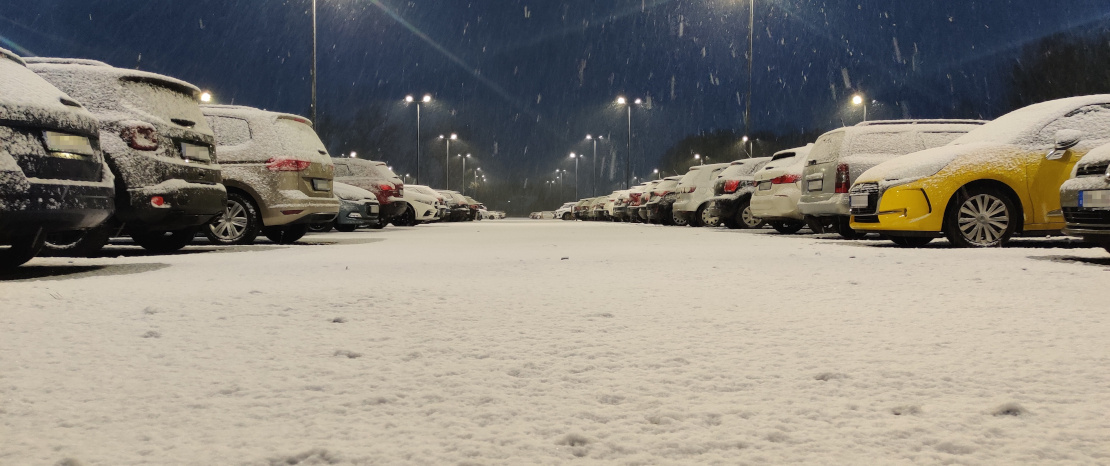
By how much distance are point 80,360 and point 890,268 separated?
6915 mm

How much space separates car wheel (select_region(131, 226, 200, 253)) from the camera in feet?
35.6

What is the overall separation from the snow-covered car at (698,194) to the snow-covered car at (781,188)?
5058mm

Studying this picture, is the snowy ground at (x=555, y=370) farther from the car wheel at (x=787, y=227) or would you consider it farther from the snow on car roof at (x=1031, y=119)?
the car wheel at (x=787, y=227)

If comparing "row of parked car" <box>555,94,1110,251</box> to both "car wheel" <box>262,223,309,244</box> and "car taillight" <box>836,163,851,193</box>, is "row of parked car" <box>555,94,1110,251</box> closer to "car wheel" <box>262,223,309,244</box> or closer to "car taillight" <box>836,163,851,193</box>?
"car taillight" <box>836,163,851,193</box>

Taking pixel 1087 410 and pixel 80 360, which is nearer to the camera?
pixel 1087 410

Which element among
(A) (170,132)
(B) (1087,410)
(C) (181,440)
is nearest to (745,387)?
(B) (1087,410)

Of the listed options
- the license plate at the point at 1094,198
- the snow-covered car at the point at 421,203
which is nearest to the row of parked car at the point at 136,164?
the license plate at the point at 1094,198

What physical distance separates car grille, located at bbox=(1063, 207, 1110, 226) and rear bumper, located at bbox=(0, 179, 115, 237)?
8770 millimetres

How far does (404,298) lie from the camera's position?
6.09m

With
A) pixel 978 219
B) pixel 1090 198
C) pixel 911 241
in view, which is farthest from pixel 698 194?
pixel 1090 198

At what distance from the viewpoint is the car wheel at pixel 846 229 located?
1351 centimetres

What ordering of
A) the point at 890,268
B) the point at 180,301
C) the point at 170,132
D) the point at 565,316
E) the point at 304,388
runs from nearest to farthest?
the point at 304,388
the point at 565,316
the point at 180,301
the point at 890,268
the point at 170,132

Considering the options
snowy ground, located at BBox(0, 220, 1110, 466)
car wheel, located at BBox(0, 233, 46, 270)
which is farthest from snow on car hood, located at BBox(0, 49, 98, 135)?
snowy ground, located at BBox(0, 220, 1110, 466)

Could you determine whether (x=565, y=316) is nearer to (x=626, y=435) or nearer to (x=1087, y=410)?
(x=626, y=435)
